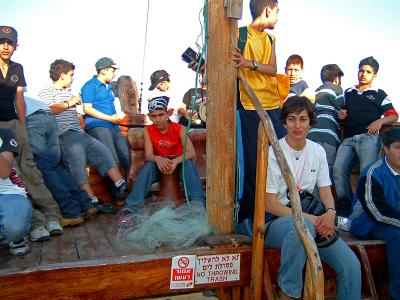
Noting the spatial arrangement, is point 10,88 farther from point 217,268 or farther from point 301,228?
point 301,228

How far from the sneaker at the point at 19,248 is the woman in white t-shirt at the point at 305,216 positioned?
5.89 ft

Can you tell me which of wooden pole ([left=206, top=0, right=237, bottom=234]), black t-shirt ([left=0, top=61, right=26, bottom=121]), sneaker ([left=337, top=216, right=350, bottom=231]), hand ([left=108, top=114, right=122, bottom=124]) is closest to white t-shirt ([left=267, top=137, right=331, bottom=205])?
wooden pole ([left=206, top=0, right=237, bottom=234])

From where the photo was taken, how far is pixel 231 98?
339 centimetres

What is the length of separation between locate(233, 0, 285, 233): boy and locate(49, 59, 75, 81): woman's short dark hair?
83.9 inches

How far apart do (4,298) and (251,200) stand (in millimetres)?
1998

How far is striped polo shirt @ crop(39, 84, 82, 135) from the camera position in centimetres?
476

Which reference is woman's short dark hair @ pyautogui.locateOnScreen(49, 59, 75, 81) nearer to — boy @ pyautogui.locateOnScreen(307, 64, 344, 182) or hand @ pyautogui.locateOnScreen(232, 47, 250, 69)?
hand @ pyautogui.locateOnScreen(232, 47, 250, 69)

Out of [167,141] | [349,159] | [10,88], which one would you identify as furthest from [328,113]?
[10,88]

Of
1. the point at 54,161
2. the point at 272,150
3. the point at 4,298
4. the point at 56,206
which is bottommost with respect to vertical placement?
the point at 4,298

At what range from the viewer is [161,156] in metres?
4.40

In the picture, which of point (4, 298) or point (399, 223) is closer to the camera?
point (4, 298)

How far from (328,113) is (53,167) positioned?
133 inches

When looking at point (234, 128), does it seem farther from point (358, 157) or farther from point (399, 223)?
point (358, 157)

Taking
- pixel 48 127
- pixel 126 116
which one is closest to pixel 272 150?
pixel 48 127
